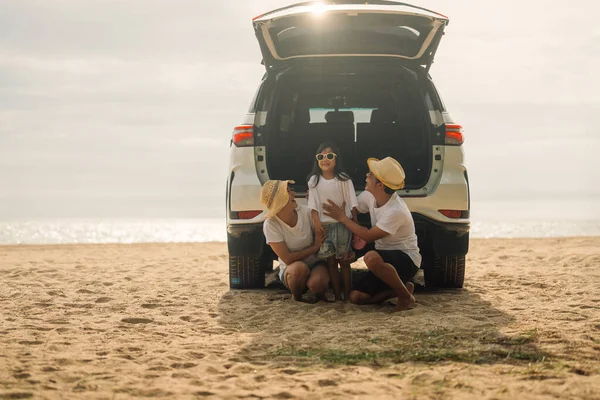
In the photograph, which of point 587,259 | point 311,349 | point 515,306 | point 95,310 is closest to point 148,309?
point 95,310

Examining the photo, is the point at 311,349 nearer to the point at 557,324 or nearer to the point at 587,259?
the point at 557,324

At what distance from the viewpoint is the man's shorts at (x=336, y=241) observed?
5.75 metres

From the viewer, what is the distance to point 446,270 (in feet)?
21.5

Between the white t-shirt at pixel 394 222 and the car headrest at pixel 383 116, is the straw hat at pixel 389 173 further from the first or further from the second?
the car headrest at pixel 383 116

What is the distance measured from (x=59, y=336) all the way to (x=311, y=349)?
1769mm

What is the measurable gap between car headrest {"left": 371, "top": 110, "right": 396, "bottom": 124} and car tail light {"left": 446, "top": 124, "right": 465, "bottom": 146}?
34.1 inches

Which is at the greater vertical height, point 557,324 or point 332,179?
point 332,179

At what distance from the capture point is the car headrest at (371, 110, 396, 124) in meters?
6.99

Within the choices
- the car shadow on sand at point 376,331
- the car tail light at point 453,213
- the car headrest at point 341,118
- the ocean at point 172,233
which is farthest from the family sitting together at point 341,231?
the ocean at point 172,233

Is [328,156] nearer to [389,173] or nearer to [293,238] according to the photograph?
[389,173]

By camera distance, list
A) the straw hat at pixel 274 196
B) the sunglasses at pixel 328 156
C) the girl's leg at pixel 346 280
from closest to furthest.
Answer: the straw hat at pixel 274 196, the sunglasses at pixel 328 156, the girl's leg at pixel 346 280

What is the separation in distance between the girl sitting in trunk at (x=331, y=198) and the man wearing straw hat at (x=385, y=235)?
10cm

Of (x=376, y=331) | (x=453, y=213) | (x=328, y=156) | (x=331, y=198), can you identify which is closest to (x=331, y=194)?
(x=331, y=198)

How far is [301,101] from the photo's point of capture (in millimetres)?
7230
